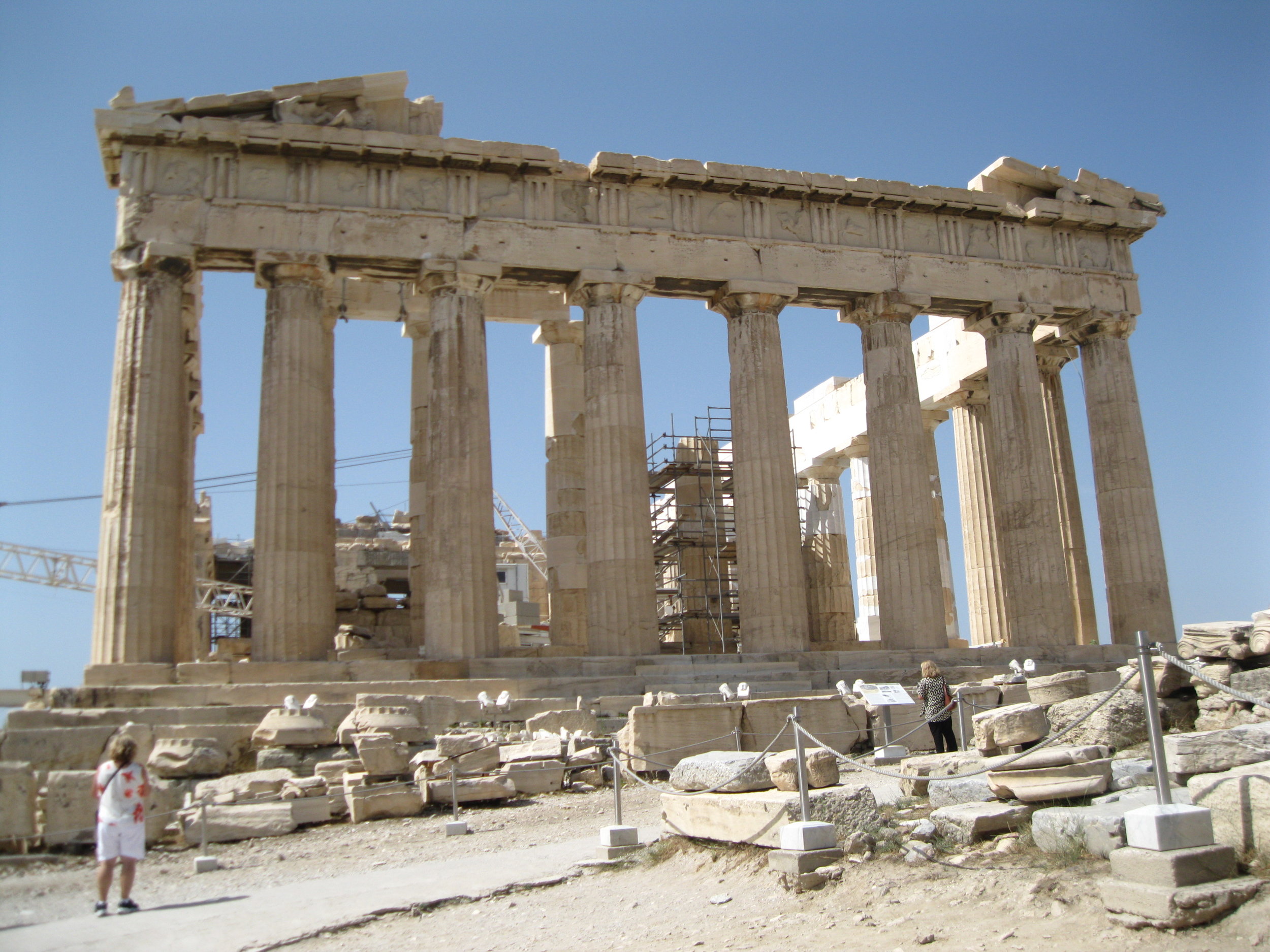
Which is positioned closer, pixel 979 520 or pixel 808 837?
pixel 808 837

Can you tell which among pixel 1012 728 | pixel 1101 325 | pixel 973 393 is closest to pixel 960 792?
pixel 1012 728

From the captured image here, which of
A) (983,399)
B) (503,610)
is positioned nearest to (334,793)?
(983,399)

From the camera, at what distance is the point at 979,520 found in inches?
1113

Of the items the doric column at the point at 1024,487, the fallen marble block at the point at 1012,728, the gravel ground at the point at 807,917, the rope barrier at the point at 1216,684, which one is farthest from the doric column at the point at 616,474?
the rope barrier at the point at 1216,684

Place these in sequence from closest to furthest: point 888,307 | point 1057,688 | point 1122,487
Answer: point 1057,688 < point 888,307 < point 1122,487

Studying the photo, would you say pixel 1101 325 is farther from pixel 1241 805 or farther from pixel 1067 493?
pixel 1241 805

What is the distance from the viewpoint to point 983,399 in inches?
1156

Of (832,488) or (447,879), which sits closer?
(447,879)

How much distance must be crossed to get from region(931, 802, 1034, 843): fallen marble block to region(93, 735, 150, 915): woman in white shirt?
245 inches

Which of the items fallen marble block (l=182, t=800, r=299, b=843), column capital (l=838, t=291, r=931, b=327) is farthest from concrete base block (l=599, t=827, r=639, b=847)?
column capital (l=838, t=291, r=931, b=327)

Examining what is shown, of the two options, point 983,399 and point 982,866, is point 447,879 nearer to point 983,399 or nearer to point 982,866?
point 982,866

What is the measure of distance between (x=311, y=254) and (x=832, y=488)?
1808cm

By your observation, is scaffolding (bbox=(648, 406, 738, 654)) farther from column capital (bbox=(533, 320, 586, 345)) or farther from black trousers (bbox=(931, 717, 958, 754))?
black trousers (bbox=(931, 717, 958, 754))

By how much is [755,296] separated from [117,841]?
58.9ft
